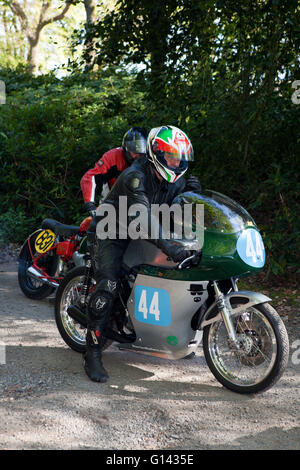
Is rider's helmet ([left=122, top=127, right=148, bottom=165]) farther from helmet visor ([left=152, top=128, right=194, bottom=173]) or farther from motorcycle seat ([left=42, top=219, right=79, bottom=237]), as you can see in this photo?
helmet visor ([left=152, top=128, right=194, bottom=173])

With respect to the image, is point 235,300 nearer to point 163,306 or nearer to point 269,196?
point 163,306

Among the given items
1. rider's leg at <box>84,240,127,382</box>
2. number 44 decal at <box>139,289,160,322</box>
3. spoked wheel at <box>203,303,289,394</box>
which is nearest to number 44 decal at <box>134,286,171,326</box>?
number 44 decal at <box>139,289,160,322</box>

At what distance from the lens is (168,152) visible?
4.40m

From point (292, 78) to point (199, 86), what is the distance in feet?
3.74

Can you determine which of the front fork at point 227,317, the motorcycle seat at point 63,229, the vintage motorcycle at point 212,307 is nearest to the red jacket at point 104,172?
the motorcycle seat at point 63,229

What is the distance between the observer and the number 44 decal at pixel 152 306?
4.43 meters

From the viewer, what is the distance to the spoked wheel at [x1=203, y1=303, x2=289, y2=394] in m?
4.10

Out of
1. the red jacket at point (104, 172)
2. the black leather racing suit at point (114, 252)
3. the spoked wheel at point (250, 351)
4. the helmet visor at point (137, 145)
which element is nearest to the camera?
the spoked wheel at point (250, 351)

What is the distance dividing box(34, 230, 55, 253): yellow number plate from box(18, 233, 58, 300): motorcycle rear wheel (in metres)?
0.09

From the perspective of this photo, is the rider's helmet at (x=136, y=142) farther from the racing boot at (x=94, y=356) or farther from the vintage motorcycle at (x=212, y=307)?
the racing boot at (x=94, y=356)

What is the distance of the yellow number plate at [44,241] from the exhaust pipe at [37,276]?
0.27 meters

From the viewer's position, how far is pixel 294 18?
6.27 meters

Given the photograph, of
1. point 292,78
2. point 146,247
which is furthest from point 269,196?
point 146,247

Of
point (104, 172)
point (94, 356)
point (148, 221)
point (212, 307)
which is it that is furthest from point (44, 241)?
point (212, 307)
